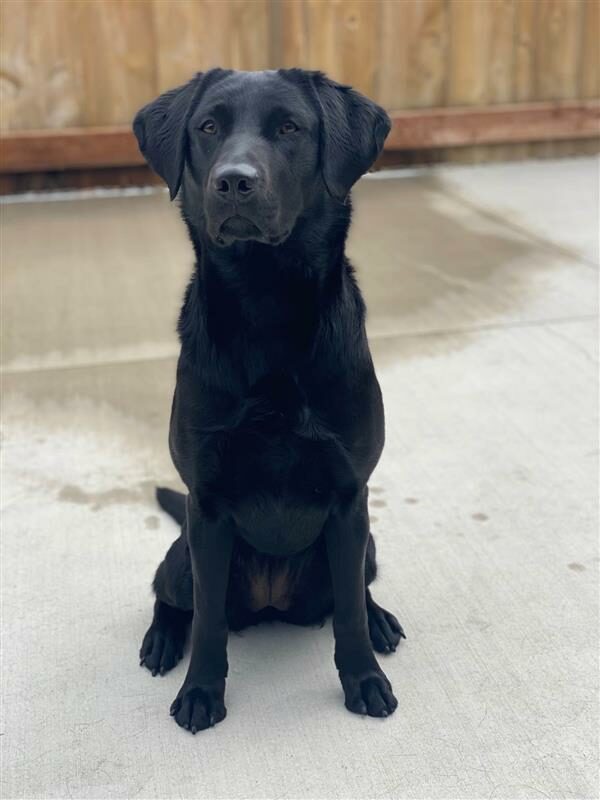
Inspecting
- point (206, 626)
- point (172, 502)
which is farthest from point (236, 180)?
point (172, 502)

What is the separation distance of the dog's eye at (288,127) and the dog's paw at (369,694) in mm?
1078

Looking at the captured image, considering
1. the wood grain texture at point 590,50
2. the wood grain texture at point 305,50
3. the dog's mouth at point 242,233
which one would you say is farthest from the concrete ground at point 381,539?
the wood grain texture at point 590,50

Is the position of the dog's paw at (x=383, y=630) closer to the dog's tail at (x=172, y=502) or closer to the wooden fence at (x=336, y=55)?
the dog's tail at (x=172, y=502)

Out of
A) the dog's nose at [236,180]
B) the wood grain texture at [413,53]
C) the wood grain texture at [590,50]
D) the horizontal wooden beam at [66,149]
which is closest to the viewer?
the dog's nose at [236,180]

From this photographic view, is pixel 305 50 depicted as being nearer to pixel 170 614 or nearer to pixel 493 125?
pixel 493 125

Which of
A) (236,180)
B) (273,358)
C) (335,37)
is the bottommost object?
(335,37)

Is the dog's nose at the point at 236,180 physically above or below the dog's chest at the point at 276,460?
above

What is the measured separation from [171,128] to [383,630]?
115 cm

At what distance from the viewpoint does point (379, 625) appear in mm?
2498

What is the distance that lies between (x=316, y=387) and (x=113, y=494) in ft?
3.95

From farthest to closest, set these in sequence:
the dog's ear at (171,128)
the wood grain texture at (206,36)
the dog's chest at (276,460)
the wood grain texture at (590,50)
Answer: the wood grain texture at (590,50), the wood grain texture at (206,36), the dog's ear at (171,128), the dog's chest at (276,460)

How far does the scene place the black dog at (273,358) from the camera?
7.00 feet

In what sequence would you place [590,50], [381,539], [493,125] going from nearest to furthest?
[381,539], [493,125], [590,50]

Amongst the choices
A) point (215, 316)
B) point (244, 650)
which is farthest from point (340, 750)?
point (215, 316)
